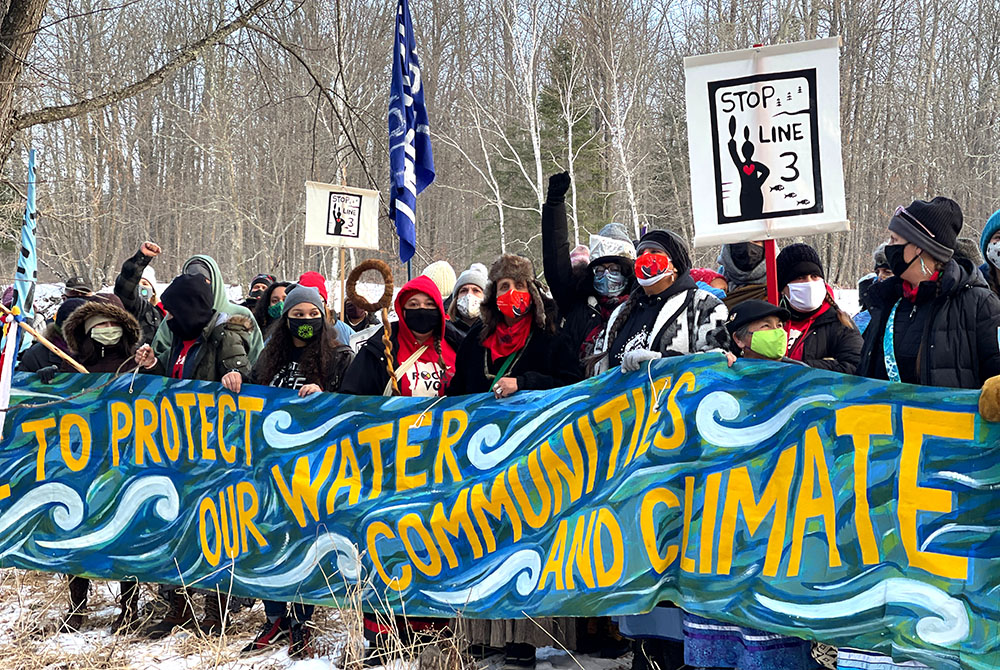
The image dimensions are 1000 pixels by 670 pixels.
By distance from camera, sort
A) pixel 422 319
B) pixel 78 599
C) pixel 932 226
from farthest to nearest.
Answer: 1. pixel 78 599
2. pixel 422 319
3. pixel 932 226

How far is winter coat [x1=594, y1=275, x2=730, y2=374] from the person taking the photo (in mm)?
4406

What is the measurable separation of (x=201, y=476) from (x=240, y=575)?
1.87ft

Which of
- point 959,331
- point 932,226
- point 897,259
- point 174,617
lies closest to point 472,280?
point 174,617

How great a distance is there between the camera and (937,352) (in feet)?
12.9

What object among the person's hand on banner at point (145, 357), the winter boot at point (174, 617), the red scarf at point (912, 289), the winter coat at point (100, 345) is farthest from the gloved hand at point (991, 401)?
the winter coat at point (100, 345)

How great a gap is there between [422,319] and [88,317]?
2087mm

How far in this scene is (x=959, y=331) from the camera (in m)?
3.90

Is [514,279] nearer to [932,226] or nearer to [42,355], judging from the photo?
[932,226]

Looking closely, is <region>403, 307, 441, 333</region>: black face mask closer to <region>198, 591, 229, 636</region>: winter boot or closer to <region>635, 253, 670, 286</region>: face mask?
<region>635, 253, 670, 286</region>: face mask

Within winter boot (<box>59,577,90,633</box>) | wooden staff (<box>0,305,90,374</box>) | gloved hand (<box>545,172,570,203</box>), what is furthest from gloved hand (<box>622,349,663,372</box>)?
winter boot (<box>59,577,90,633</box>)

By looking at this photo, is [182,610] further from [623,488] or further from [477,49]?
[477,49]

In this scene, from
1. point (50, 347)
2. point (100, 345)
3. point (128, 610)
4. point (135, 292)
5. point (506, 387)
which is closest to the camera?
point (506, 387)

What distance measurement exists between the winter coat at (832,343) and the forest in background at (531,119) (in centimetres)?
1867

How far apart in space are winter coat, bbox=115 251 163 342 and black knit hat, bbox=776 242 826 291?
4.23 meters
